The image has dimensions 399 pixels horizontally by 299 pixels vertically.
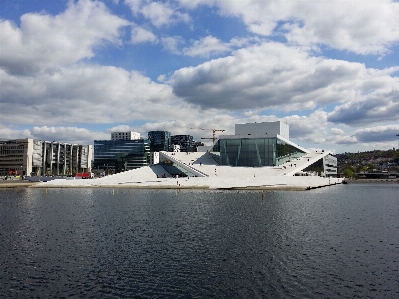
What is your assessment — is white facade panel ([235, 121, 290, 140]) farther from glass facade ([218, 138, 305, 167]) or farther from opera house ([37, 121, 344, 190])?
glass facade ([218, 138, 305, 167])

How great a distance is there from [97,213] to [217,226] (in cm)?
1579

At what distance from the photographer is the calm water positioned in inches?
645

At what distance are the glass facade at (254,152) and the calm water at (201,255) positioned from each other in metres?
55.3

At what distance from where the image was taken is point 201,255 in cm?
2180

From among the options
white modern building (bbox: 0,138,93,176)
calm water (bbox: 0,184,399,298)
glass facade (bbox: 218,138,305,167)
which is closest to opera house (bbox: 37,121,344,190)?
glass facade (bbox: 218,138,305,167)

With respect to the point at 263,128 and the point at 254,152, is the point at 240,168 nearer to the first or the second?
the point at 254,152

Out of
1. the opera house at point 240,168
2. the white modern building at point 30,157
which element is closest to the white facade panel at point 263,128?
the opera house at point 240,168

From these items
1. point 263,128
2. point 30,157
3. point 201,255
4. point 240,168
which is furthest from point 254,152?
point 30,157

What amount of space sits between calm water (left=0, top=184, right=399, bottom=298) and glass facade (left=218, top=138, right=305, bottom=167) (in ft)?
181

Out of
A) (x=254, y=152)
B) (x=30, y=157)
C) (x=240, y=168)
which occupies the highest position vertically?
(x=30, y=157)

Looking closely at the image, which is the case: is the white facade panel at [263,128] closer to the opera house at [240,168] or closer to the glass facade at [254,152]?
the opera house at [240,168]

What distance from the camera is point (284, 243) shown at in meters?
24.8

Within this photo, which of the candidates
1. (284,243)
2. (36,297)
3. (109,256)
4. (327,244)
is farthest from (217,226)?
(36,297)

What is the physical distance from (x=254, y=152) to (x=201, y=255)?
7499cm
